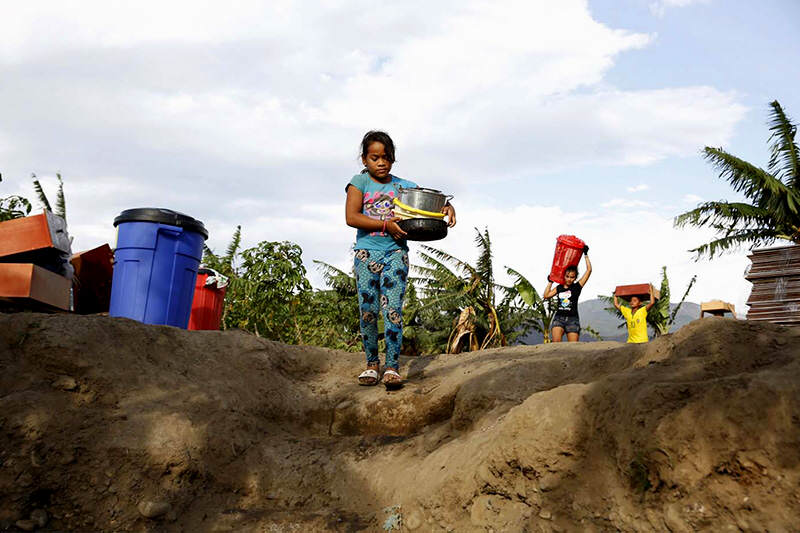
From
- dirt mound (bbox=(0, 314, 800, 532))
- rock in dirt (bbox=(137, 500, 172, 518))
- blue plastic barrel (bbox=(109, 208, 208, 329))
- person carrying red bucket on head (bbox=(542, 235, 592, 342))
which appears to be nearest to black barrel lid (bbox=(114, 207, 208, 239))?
blue plastic barrel (bbox=(109, 208, 208, 329))

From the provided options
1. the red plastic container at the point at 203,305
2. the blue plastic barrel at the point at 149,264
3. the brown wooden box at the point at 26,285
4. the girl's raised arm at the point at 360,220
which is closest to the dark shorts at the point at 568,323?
the girl's raised arm at the point at 360,220

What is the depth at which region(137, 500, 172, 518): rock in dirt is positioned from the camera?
2.97 meters

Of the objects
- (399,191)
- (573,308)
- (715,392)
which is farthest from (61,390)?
(573,308)

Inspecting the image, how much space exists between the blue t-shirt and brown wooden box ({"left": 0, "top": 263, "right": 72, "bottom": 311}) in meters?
2.66

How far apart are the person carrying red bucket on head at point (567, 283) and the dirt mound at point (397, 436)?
2.09 metres

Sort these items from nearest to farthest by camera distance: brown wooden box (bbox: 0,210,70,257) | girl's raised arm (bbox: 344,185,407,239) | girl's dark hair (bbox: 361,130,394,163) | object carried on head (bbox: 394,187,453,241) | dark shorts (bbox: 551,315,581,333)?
object carried on head (bbox: 394,187,453,241) → girl's raised arm (bbox: 344,185,407,239) → girl's dark hair (bbox: 361,130,394,163) → brown wooden box (bbox: 0,210,70,257) → dark shorts (bbox: 551,315,581,333)

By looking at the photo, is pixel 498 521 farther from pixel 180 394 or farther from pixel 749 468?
pixel 180 394

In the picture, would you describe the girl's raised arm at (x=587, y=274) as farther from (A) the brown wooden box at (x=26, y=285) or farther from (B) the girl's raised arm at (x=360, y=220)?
(A) the brown wooden box at (x=26, y=285)

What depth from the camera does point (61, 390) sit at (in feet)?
11.4

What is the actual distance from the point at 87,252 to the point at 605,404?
5747 mm

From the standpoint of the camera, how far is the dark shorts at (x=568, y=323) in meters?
6.60

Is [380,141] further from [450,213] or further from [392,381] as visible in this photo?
[392,381]

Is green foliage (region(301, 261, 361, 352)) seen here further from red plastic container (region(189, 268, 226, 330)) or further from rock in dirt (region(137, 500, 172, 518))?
rock in dirt (region(137, 500, 172, 518))

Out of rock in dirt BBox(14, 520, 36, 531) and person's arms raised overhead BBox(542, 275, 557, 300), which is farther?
person's arms raised overhead BBox(542, 275, 557, 300)
